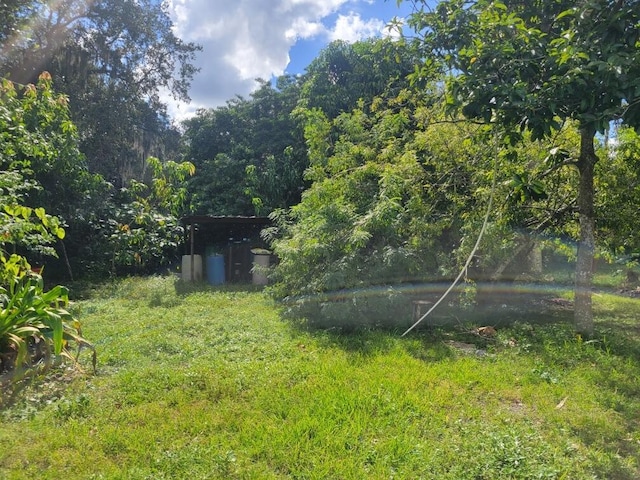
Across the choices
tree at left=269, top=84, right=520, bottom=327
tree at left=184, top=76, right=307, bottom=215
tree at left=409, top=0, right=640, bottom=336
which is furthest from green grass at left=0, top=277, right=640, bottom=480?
tree at left=184, top=76, right=307, bottom=215

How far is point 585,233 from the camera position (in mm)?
4281

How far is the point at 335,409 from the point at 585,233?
A: 10.8 feet

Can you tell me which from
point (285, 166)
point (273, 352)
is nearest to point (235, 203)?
point (285, 166)

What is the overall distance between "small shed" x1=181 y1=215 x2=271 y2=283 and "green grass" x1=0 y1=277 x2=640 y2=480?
4729 mm

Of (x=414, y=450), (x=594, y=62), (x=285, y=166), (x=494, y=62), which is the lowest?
(x=414, y=450)

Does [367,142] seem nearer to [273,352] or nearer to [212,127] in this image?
[273,352]

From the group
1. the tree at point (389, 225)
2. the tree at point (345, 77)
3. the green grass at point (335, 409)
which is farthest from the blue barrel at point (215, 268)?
the green grass at point (335, 409)

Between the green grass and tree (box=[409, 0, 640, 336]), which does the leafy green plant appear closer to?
the green grass

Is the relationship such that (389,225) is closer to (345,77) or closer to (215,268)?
(215,268)

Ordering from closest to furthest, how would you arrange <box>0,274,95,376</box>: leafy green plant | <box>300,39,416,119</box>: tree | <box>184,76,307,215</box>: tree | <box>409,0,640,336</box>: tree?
<box>409,0,640,336</box>: tree
<box>0,274,95,376</box>: leafy green plant
<box>300,39,416,119</box>: tree
<box>184,76,307,215</box>: tree

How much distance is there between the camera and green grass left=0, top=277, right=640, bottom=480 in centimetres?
216

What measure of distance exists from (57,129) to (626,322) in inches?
385

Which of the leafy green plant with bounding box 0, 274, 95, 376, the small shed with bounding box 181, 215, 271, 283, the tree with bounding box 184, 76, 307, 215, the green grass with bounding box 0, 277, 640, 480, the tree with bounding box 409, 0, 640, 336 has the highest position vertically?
the tree with bounding box 184, 76, 307, 215

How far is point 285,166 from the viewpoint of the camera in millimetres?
11398
